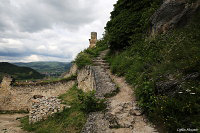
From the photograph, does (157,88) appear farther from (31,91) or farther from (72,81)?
(31,91)

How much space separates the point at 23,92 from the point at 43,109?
344 inches

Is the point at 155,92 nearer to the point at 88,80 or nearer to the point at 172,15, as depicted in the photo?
the point at 172,15

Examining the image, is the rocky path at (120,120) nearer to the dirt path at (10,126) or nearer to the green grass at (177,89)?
the green grass at (177,89)

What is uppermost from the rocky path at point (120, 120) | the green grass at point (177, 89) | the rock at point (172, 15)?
the rock at point (172, 15)

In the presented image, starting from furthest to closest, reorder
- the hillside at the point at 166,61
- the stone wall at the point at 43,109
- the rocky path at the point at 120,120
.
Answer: the stone wall at the point at 43,109, the rocky path at the point at 120,120, the hillside at the point at 166,61

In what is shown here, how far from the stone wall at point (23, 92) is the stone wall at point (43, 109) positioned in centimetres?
592

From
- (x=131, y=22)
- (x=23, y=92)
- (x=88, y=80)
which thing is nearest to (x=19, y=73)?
(x=23, y=92)

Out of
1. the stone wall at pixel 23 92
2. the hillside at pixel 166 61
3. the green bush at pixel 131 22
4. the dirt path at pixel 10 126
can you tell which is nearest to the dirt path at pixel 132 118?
the hillside at pixel 166 61

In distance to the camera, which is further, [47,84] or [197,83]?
[47,84]

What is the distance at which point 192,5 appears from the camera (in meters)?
6.77

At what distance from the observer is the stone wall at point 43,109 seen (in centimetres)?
754

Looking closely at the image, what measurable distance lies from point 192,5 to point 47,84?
15.1m

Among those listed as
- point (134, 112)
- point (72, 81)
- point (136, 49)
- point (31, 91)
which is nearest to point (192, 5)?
point (136, 49)

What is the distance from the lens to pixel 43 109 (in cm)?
773
